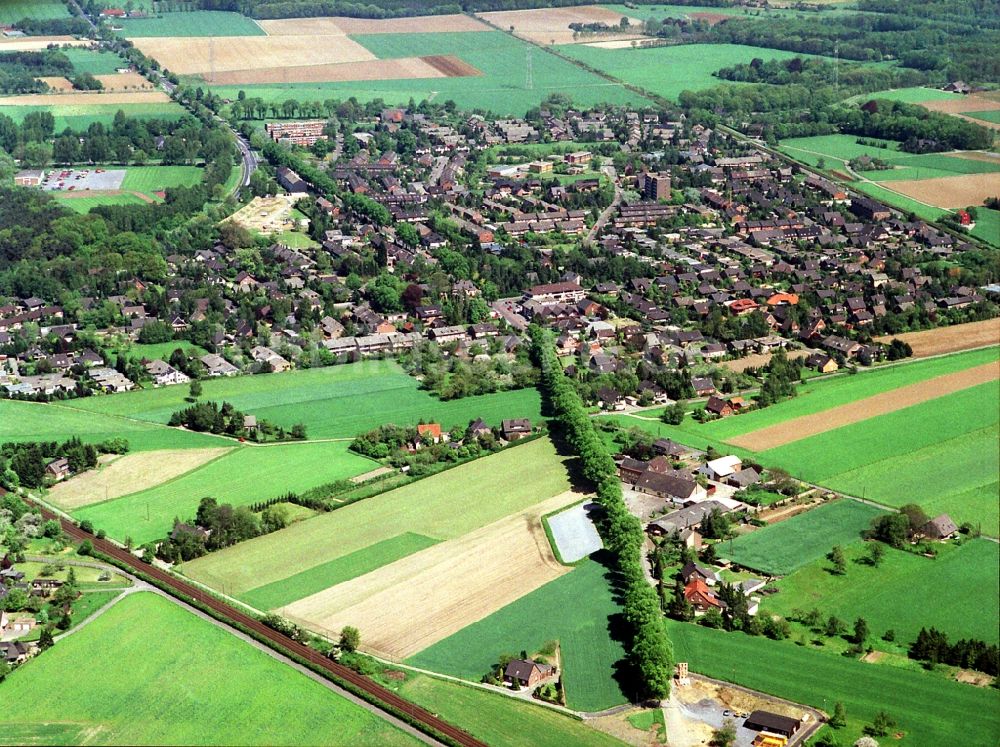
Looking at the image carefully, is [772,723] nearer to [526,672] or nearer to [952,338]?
[526,672]

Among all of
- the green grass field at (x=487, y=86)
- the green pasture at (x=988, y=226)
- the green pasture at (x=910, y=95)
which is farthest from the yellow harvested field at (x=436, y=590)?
the green grass field at (x=487, y=86)

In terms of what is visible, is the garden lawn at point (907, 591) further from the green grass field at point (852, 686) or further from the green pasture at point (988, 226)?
the green pasture at point (988, 226)

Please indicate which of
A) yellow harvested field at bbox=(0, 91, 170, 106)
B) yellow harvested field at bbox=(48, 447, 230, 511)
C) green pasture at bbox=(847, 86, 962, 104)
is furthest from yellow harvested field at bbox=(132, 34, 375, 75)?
yellow harvested field at bbox=(48, 447, 230, 511)

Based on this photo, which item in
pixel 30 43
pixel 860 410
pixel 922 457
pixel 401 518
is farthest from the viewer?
pixel 30 43

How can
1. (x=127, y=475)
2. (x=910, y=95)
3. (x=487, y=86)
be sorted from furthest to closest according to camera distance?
(x=487, y=86) < (x=910, y=95) < (x=127, y=475)

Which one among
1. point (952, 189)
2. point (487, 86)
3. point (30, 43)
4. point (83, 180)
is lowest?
point (83, 180)

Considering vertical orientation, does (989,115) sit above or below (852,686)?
above

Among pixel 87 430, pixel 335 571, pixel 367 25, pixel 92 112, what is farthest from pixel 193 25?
pixel 335 571
